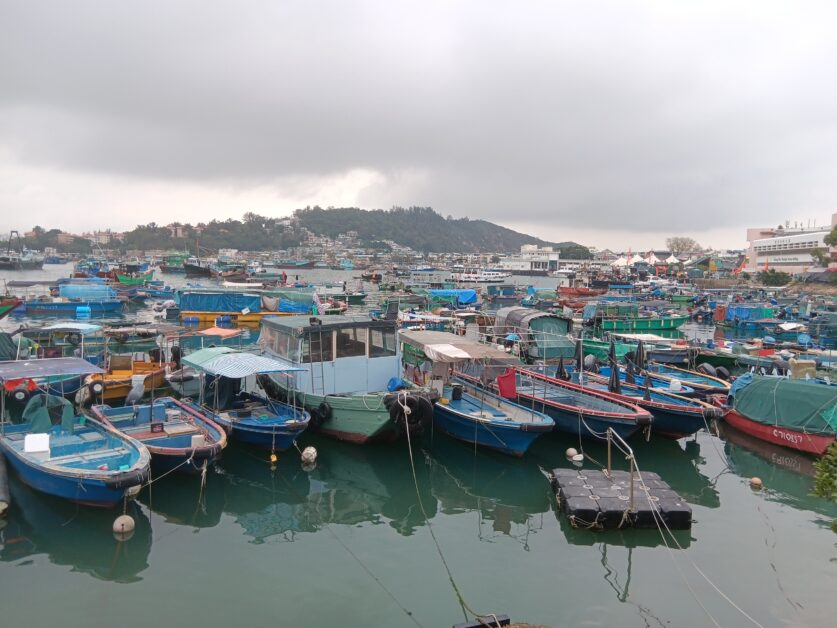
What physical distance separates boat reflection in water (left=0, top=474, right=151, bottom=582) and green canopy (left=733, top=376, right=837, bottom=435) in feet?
49.9

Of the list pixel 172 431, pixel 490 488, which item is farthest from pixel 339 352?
pixel 490 488

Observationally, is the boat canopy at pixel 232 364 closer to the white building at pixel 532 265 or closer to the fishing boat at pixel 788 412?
the fishing boat at pixel 788 412

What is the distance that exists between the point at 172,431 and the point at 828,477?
12064mm

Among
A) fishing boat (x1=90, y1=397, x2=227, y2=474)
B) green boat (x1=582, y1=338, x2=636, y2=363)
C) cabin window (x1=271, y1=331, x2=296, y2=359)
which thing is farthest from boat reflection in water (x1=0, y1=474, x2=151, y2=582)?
green boat (x1=582, y1=338, x2=636, y2=363)

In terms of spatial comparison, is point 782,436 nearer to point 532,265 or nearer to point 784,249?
point 784,249

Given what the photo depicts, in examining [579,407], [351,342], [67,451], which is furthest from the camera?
[579,407]

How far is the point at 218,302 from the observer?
41.3 meters

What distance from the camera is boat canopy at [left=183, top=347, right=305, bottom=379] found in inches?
530

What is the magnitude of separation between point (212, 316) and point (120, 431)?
29.3 m

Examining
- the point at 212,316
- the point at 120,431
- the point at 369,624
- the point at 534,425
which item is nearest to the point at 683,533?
the point at 534,425

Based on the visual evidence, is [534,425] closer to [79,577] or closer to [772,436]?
[772,436]

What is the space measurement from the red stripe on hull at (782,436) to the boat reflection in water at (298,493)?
9419 mm

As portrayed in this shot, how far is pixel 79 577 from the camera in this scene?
30.6 ft

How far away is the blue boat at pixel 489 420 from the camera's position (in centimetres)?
1420
